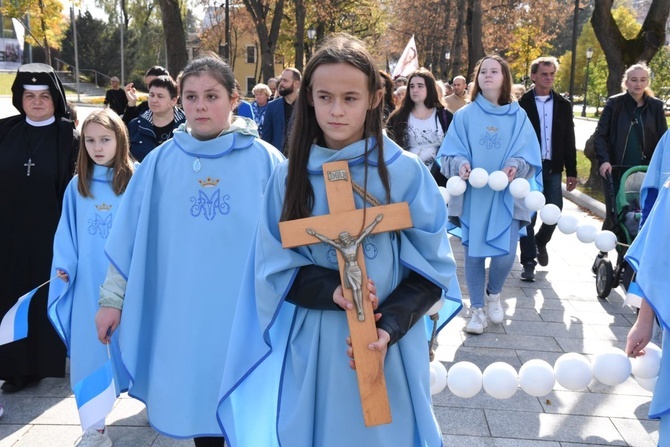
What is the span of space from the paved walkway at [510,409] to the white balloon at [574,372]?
49cm

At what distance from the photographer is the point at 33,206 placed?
4.79 meters

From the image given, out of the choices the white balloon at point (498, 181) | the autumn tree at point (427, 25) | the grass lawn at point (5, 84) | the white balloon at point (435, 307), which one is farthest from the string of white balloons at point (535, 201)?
the grass lawn at point (5, 84)

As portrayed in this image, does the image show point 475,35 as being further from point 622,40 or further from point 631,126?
point 631,126

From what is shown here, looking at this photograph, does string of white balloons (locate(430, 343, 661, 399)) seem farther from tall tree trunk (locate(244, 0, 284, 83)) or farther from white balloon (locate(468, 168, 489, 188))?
tall tree trunk (locate(244, 0, 284, 83))

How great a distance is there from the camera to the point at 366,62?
7.47ft

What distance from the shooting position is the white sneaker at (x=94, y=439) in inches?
147

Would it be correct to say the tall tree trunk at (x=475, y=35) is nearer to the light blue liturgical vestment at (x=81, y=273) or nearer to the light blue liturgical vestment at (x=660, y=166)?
the light blue liturgical vestment at (x=660, y=166)

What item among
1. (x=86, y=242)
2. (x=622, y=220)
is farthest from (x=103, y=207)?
(x=622, y=220)

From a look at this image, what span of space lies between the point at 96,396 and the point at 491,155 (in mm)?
3587

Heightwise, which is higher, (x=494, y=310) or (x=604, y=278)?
(x=604, y=278)

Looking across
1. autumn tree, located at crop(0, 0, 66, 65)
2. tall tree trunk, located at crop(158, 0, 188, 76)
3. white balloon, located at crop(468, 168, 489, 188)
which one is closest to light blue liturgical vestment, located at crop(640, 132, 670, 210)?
white balloon, located at crop(468, 168, 489, 188)

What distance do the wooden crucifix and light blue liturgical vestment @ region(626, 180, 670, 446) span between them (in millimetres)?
1055

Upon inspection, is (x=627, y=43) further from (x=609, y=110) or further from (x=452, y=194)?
(x=452, y=194)

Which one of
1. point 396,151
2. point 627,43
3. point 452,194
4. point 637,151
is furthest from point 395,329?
point 627,43
